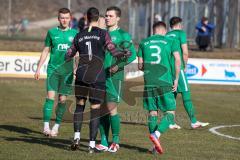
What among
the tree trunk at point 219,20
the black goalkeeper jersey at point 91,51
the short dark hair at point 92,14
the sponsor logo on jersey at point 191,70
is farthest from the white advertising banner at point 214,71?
the short dark hair at point 92,14

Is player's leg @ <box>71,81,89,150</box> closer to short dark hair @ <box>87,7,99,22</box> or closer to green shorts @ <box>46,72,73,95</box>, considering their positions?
short dark hair @ <box>87,7,99,22</box>

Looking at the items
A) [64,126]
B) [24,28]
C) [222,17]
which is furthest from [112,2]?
[64,126]

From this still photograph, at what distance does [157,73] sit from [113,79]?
0.68m

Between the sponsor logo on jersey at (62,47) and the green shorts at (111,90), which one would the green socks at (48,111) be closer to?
the sponsor logo on jersey at (62,47)

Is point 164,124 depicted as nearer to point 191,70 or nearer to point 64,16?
point 64,16

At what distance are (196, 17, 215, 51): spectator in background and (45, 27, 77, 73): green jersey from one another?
19.0 metres

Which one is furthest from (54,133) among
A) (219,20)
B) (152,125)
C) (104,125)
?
(219,20)

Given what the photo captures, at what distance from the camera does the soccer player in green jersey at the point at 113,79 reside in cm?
1124

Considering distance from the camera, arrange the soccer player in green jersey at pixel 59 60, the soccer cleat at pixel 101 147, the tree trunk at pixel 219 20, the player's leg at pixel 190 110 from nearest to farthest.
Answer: the soccer cleat at pixel 101 147, the soccer player in green jersey at pixel 59 60, the player's leg at pixel 190 110, the tree trunk at pixel 219 20

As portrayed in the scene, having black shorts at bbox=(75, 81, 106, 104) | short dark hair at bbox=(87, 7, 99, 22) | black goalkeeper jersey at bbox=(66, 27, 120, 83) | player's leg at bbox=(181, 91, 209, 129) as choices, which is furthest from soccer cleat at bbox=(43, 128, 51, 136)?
player's leg at bbox=(181, 91, 209, 129)

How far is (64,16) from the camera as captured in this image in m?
13.0

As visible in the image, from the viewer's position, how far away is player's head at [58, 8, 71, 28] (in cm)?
1291

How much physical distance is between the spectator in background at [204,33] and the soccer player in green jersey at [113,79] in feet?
67.1

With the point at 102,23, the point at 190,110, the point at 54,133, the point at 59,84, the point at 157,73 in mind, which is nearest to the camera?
the point at 157,73
